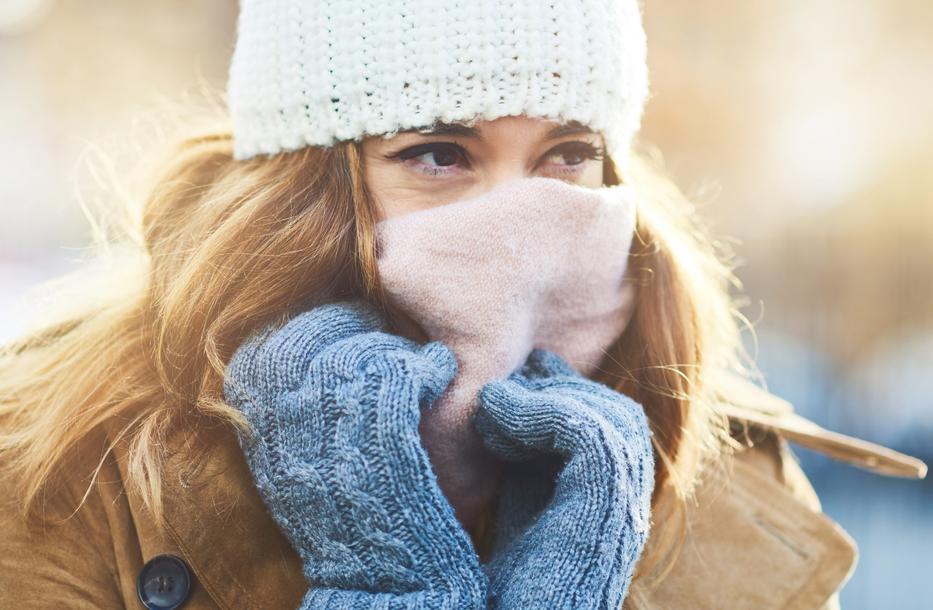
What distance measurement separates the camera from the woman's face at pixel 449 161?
4.66ft

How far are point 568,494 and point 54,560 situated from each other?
791 mm

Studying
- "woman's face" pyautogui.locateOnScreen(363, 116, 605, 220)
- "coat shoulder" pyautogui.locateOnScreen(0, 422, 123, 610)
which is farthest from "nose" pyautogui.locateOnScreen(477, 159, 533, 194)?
"coat shoulder" pyautogui.locateOnScreen(0, 422, 123, 610)

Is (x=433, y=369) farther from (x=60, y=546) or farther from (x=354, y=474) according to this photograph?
(x=60, y=546)

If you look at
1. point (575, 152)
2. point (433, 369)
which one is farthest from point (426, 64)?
point (433, 369)

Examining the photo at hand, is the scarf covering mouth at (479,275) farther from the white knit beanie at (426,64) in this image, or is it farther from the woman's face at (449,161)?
the white knit beanie at (426,64)

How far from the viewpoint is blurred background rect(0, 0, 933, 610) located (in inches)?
222

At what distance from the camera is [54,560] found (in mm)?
1259

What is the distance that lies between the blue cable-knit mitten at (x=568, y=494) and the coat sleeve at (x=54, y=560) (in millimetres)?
609

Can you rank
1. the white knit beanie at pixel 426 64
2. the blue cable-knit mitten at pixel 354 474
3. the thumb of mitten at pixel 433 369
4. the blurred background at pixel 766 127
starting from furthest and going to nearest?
the blurred background at pixel 766 127
the white knit beanie at pixel 426 64
the thumb of mitten at pixel 433 369
the blue cable-knit mitten at pixel 354 474

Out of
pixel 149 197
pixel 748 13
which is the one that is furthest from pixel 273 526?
pixel 748 13

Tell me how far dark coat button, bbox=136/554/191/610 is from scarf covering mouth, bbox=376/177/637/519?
43 cm

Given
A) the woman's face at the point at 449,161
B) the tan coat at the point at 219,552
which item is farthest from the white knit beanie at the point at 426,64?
the tan coat at the point at 219,552

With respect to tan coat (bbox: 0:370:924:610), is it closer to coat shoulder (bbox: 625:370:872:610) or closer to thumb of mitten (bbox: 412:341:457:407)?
coat shoulder (bbox: 625:370:872:610)

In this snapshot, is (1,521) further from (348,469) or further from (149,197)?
(149,197)
